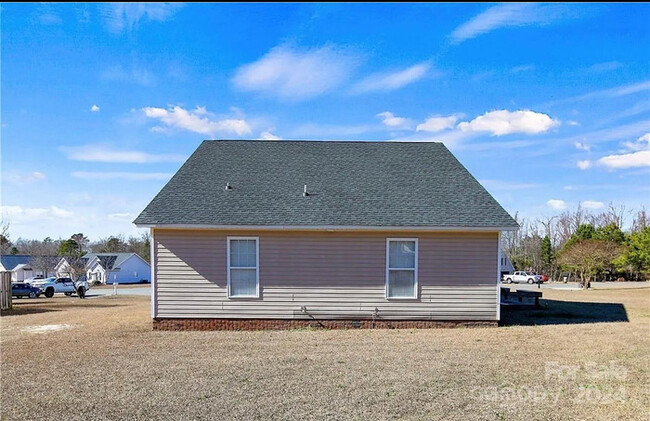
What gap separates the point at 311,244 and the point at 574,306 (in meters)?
12.5

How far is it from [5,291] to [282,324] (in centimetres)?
1410

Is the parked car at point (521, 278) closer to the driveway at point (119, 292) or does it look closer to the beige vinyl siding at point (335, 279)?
the driveway at point (119, 292)

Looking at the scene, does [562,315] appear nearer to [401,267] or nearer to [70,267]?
[401,267]

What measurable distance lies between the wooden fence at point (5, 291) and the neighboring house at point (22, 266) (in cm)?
3562

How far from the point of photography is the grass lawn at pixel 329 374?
586 centimetres

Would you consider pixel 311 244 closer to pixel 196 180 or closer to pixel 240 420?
pixel 196 180

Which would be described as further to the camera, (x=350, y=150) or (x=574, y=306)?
(x=574, y=306)

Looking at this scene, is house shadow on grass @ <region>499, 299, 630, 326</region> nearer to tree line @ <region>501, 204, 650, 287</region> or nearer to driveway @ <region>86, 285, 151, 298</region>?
tree line @ <region>501, 204, 650, 287</region>

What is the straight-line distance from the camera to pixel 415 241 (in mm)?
12281

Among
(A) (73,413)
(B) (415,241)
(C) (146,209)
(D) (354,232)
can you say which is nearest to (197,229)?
(C) (146,209)

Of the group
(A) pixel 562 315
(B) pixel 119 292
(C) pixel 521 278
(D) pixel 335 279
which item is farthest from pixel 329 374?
(C) pixel 521 278

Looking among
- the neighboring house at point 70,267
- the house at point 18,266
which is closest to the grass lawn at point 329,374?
the neighboring house at point 70,267

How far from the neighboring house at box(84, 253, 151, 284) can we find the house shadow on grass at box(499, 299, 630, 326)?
4835 centimetres

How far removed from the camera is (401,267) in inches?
483
